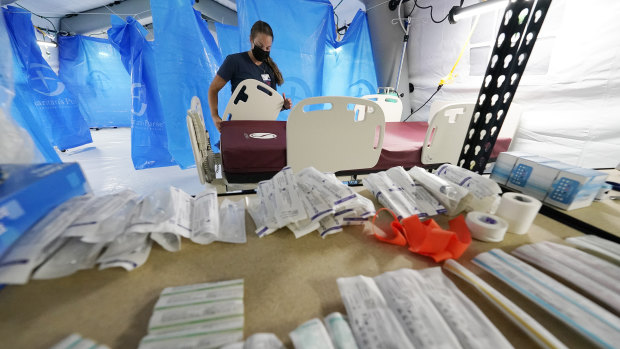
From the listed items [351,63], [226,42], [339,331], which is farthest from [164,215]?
[351,63]

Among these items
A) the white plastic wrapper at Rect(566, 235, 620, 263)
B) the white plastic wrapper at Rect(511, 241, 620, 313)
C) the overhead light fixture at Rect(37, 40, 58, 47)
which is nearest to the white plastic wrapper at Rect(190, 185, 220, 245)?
the white plastic wrapper at Rect(511, 241, 620, 313)

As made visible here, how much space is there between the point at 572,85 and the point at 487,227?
1.75 m

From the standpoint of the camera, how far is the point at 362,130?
118 cm

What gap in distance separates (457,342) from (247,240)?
407 mm

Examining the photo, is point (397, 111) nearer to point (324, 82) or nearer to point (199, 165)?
point (324, 82)

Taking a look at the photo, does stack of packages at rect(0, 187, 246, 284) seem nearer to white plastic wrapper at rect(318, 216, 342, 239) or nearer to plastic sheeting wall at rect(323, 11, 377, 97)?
white plastic wrapper at rect(318, 216, 342, 239)

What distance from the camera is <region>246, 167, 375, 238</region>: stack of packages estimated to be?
51 cm

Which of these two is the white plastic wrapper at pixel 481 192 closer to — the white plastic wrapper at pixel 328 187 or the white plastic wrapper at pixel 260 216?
the white plastic wrapper at pixel 328 187

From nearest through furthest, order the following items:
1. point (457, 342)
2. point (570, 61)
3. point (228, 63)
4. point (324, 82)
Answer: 1. point (457, 342)
2. point (570, 61)
3. point (228, 63)
4. point (324, 82)

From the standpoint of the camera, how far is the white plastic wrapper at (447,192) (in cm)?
59

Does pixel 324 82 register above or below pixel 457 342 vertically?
above

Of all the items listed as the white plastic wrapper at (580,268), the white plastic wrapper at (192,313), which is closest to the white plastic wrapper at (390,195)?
the white plastic wrapper at (580,268)

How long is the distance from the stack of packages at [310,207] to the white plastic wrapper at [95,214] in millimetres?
285

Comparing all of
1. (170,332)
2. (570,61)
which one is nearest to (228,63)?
(170,332)
